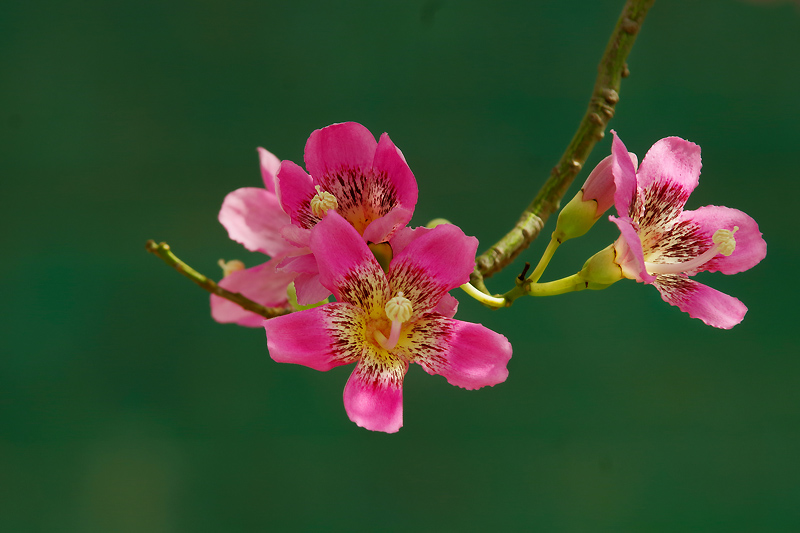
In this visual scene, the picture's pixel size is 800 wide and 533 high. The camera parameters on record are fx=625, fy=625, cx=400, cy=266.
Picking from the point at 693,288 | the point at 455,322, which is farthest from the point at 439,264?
the point at 693,288

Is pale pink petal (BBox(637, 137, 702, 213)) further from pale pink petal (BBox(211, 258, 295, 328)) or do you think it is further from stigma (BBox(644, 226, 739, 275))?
pale pink petal (BBox(211, 258, 295, 328))

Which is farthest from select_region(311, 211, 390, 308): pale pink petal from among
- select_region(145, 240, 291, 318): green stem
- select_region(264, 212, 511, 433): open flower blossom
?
select_region(145, 240, 291, 318): green stem

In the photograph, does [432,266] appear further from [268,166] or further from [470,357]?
[268,166]

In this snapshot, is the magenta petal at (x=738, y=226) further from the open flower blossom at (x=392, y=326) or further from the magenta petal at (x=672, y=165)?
the open flower blossom at (x=392, y=326)

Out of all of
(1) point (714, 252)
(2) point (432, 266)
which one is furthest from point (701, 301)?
(2) point (432, 266)

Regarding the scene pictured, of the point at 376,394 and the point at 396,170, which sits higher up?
the point at 396,170

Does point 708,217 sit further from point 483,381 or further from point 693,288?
point 483,381
